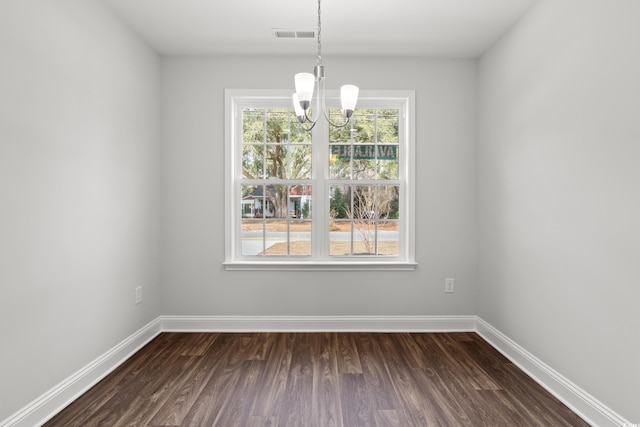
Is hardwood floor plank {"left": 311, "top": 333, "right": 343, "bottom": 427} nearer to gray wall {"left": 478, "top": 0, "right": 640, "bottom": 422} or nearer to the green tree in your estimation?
the green tree

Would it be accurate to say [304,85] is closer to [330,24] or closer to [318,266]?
[330,24]

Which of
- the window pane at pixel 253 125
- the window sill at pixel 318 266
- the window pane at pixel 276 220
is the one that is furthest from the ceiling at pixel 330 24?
the window sill at pixel 318 266

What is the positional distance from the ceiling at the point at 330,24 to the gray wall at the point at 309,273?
18 centimetres

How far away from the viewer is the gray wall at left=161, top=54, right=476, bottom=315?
3473 millimetres

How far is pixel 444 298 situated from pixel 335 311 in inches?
42.0

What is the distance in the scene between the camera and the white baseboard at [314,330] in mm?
2016

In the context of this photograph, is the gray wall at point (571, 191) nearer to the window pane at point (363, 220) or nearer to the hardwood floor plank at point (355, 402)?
the window pane at point (363, 220)

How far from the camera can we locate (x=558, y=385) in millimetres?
2316

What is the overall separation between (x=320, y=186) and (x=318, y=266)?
0.78 metres

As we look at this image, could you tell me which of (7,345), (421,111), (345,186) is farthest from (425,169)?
(7,345)

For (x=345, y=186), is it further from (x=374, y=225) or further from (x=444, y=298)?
(x=444, y=298)

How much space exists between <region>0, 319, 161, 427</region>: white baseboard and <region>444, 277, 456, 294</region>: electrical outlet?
2.80 meters

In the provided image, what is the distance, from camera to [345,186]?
3623 millimetres

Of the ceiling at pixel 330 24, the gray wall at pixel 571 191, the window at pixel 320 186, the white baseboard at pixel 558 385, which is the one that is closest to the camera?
the gray wall at pixel 571 191
